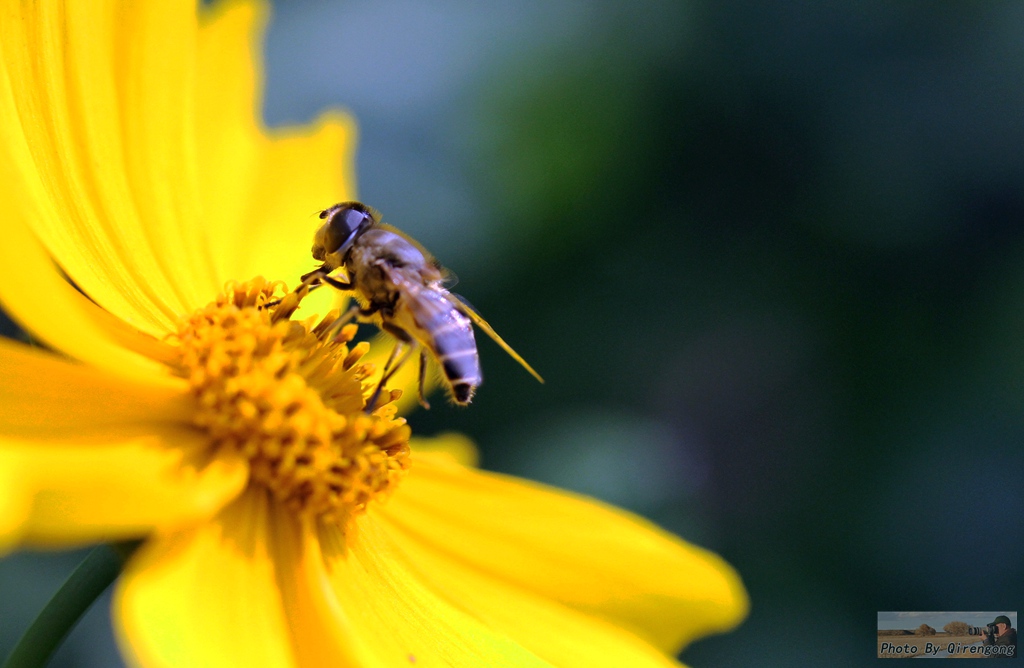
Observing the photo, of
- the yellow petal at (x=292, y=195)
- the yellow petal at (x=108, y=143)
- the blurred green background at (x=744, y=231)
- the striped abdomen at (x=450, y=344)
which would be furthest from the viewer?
the blurred green background at (x=744, y=231)

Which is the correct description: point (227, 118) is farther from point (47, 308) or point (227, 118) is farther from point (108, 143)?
point (47, 308)

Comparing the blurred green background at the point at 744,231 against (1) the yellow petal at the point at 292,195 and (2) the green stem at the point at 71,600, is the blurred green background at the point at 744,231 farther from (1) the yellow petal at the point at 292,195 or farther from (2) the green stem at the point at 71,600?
(2) the green stem at the point at 71,600

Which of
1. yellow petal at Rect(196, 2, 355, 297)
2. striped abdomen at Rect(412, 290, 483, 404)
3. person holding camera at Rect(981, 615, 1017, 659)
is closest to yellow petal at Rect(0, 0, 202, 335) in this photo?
yellow petal at Rect(196, 2, 355, 297)

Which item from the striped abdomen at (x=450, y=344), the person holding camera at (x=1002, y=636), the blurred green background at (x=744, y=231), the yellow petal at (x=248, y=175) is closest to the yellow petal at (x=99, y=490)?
the striped abdomen at (x=450, y=344)

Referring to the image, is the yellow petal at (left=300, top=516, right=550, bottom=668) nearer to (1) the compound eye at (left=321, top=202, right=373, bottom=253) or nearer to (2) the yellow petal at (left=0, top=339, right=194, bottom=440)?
(2) the yellow petal at (left=0, top=339, right=194, bottom=440)

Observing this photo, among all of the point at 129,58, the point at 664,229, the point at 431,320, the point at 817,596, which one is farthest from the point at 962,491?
the point at 129,58

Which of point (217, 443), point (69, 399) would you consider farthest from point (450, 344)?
point (69, 399)

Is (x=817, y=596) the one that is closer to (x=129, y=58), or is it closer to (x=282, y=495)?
(x=282, y=495)
